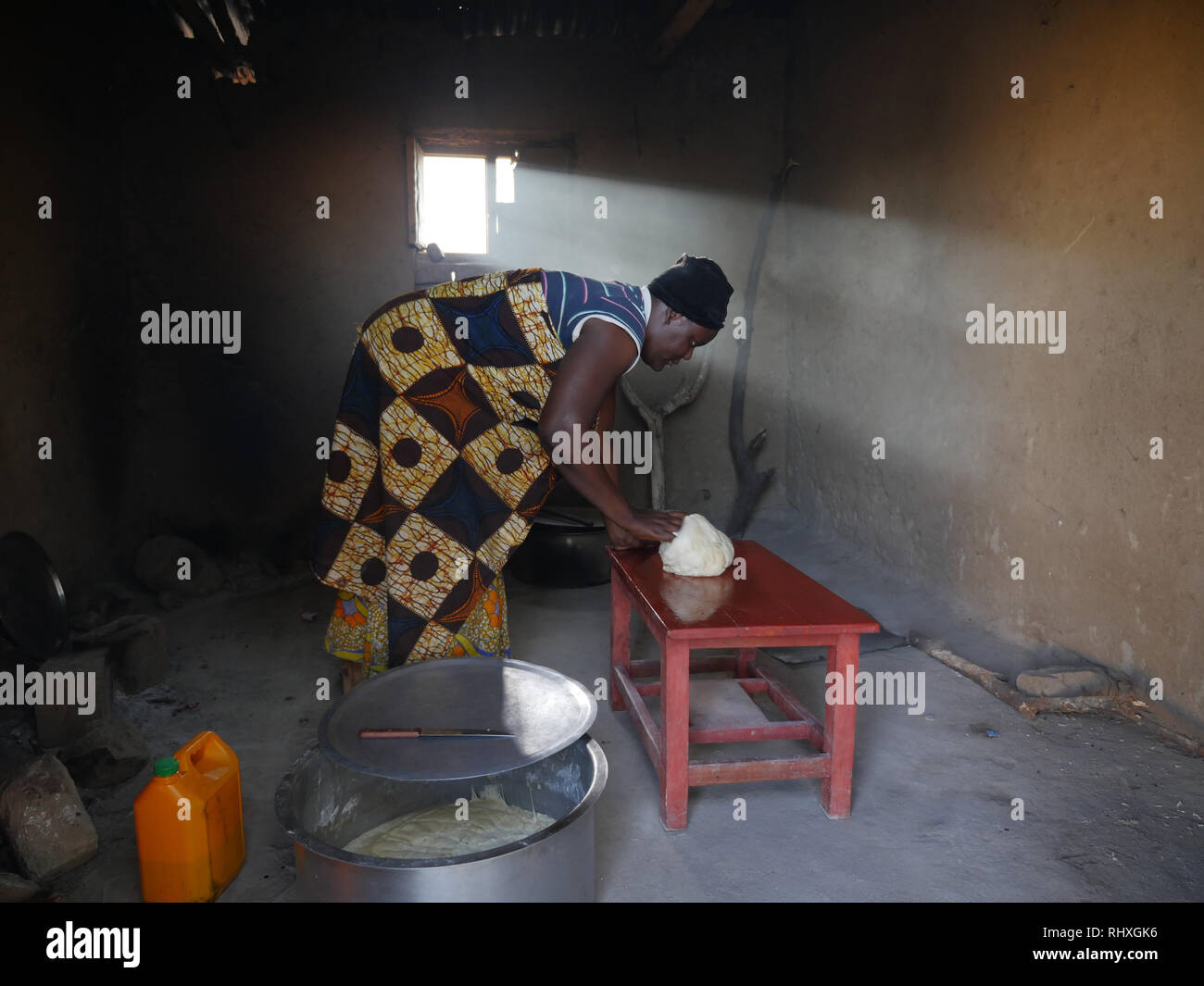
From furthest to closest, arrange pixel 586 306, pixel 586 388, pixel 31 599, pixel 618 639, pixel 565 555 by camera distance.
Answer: pixel 565 555, pixel 618 639, pixel 31 599, pixel 586 306, pixel 586 388

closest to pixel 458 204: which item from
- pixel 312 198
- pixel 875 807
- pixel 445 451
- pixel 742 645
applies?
pixel 312 198

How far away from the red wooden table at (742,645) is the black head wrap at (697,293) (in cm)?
77

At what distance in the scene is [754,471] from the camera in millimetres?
5879

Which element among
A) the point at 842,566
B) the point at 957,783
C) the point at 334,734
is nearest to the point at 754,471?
the point at 842,566

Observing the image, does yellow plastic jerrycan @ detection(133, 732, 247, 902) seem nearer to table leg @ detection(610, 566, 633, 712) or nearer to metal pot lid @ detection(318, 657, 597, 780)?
metal pot lid @ detection(318, 657, 597, 780)

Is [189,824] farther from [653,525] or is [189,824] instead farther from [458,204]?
[458,204]

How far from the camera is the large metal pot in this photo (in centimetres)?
149

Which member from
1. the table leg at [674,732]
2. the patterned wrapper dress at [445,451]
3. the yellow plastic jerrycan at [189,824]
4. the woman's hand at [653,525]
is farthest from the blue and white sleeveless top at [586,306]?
the yellow plastic jerrycan at [189,824]

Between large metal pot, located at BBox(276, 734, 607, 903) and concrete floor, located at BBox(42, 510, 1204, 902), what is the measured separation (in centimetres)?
24

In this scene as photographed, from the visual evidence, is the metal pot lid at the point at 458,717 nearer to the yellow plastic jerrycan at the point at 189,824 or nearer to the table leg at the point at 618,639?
the yellow plastic jerrycan at the point at 189,824

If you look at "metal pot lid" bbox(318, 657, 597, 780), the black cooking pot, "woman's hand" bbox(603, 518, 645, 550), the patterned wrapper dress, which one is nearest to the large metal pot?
"metal pot lid" bbox(318, 657, 597, 780)

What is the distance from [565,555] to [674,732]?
94.0 inches

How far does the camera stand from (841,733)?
2.31 meters
